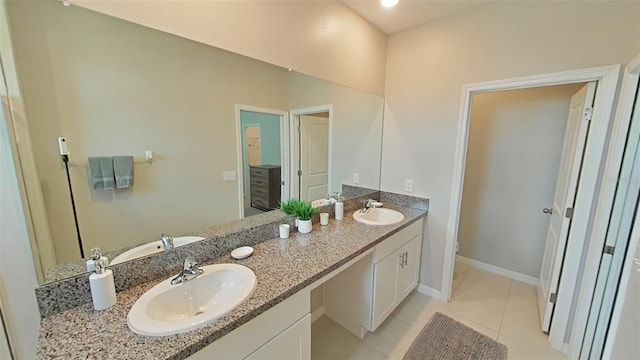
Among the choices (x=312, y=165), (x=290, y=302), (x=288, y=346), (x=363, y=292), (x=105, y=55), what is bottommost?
(x=363, y=292)

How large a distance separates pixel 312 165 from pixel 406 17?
1.49 m

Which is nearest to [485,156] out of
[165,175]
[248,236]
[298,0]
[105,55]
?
[298,0]

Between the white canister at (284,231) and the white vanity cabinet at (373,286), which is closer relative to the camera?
the white canister at (284,231)

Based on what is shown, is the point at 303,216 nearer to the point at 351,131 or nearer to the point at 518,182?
the point at 351,131

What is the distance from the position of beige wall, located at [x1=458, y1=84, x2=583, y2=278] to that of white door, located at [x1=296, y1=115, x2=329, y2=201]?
192 cm

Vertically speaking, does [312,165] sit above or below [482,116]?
below

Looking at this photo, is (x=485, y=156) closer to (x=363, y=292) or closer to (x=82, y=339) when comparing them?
(x=363, y=292)

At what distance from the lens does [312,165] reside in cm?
210

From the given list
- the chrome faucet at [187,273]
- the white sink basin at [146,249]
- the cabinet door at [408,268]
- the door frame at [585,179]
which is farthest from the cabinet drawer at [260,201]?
the door frame at [585,179]

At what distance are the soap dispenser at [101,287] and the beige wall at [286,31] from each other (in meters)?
1.02

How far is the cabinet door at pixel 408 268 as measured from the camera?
2.17m

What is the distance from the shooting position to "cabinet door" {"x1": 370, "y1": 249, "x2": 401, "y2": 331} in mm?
1850

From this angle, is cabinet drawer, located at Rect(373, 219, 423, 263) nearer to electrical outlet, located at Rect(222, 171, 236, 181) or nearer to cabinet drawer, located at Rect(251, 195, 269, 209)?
cabinet drawer, located at Rect(251, 195, 269, 209)

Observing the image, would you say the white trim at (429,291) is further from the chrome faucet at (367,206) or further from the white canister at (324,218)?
the white canister at (324,218)
